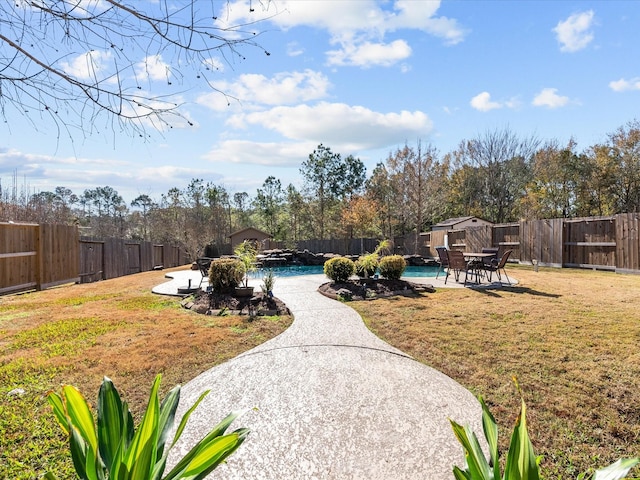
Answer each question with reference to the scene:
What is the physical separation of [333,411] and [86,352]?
9.98 ft

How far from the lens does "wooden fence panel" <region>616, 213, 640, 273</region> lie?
10.1m

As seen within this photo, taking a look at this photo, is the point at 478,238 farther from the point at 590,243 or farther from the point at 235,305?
the point at 235,305

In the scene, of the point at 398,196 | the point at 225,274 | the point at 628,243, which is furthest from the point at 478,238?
the point at 225,274

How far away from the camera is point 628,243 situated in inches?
408

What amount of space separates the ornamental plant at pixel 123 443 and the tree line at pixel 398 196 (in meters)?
14.5

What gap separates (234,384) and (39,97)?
255 cm

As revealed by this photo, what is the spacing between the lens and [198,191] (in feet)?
107

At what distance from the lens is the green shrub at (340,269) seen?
824 centimetres

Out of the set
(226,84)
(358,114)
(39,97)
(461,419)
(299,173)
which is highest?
(299,173)

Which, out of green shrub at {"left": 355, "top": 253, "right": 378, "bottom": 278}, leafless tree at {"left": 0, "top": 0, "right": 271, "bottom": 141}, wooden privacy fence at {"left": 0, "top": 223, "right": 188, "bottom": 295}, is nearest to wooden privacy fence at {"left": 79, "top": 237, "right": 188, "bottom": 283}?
wooden privacy fence at {"left": 0, "top": 223, "right": 188, "bottom": 295}

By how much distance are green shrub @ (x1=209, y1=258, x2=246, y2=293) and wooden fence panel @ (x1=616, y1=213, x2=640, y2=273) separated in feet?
Answer: 35.6

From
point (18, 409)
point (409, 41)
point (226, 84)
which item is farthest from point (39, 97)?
point (409, 41)

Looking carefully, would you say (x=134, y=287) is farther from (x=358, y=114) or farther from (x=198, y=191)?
(x=198, y=191)

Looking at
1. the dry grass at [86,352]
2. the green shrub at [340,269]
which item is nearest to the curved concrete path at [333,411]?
the dry grass at [86,352]
